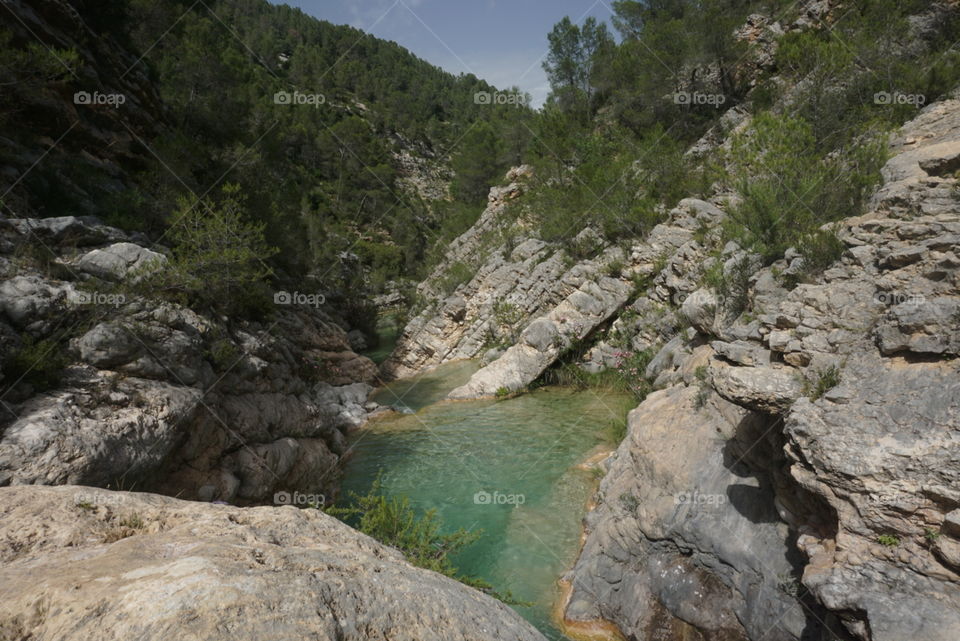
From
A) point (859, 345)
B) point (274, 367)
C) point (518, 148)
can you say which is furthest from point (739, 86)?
point (274, 367)

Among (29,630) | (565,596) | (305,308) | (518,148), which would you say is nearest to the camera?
(29,630)

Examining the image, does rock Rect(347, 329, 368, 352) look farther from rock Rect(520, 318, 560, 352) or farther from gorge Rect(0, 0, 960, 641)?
rock Rect(520, 318, 560, 352)

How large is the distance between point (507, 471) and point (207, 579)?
8226 millimetres

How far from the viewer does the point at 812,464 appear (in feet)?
13.3

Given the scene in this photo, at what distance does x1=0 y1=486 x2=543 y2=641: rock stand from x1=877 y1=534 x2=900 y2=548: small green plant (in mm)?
3078

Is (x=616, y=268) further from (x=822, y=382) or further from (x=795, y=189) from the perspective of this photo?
(x=822, y=382)

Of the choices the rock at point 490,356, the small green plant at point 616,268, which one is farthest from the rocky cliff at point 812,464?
the rock at point 490,356

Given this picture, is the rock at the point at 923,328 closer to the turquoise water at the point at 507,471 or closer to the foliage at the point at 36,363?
the turquoise water at the point at 507,471

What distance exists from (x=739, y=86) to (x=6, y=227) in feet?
104

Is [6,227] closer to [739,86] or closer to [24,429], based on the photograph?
[24,429]

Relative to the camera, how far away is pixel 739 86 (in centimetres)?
2484

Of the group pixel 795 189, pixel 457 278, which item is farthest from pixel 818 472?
pixel 457 278

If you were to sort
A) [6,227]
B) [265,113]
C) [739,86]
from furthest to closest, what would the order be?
[739,86] → [265,113] → [6,227]

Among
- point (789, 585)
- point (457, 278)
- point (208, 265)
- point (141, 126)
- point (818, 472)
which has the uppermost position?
point (141, 126)
